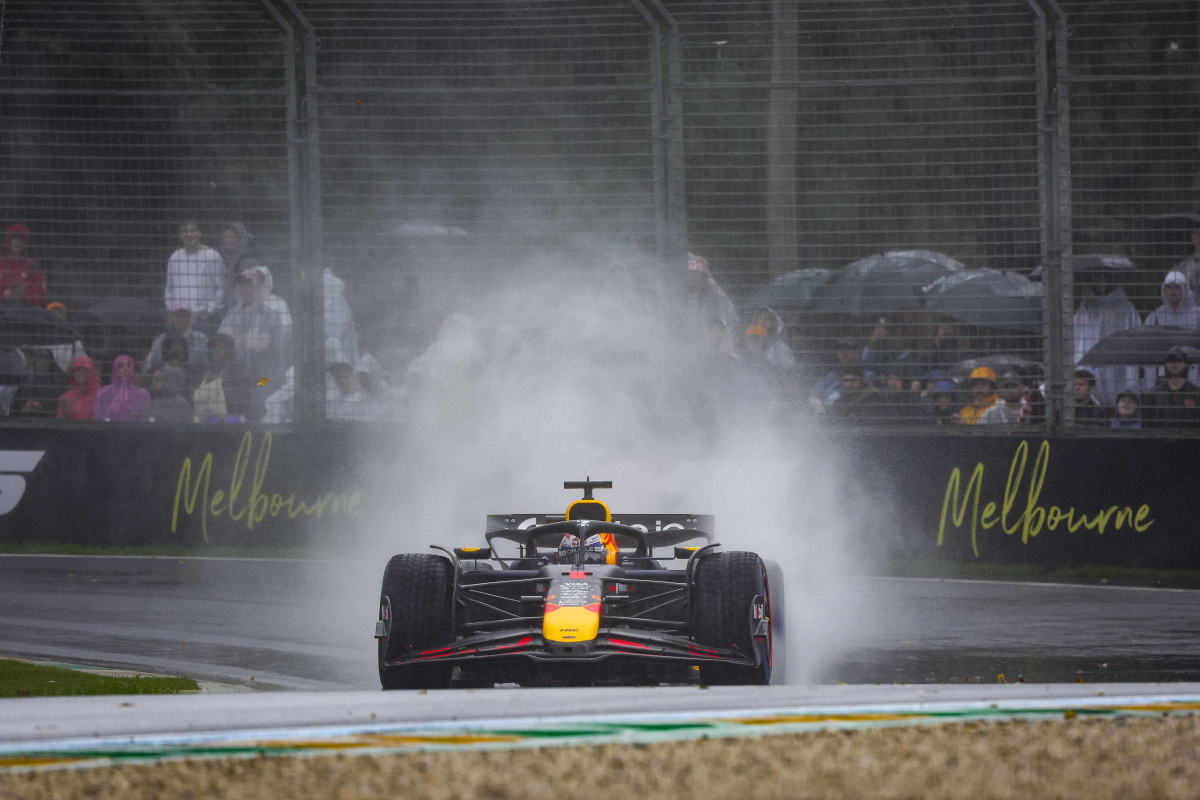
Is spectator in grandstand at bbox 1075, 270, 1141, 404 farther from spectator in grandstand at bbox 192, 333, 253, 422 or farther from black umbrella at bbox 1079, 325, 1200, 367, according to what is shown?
spectator in grandstand at bbox 192, 333, 253, 422

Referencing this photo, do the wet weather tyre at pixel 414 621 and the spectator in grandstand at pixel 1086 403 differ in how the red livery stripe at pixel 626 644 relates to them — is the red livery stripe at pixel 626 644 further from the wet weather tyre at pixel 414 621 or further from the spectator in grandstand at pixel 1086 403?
the spectator in grandstand at pixel 1086 403

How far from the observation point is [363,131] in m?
13.6

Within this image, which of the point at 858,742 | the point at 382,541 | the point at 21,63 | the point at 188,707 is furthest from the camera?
the point at 21,63

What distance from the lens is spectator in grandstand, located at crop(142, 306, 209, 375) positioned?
1345 centimetres

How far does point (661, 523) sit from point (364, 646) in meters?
1.89

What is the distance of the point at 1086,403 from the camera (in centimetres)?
1228

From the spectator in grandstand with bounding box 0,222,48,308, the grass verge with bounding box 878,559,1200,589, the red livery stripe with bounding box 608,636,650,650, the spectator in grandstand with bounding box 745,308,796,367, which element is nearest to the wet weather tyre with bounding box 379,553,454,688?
the red livery stripe with bounding box 608,636,650,650

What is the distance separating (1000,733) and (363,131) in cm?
993

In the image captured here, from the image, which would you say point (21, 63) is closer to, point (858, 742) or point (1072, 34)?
point (1072, 34)

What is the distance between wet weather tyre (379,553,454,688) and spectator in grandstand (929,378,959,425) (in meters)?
6.79

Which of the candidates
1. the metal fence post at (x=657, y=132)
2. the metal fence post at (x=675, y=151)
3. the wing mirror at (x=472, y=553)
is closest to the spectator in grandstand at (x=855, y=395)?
the metal fence post at (x=675, y=151)

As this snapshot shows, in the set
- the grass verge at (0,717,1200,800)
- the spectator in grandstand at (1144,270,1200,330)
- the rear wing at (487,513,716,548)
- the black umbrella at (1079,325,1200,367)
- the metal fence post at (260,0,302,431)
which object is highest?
the metal fence post at (260,0,302,431)

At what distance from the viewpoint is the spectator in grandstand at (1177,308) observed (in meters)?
12.0

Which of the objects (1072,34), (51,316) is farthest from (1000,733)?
(51,316)
